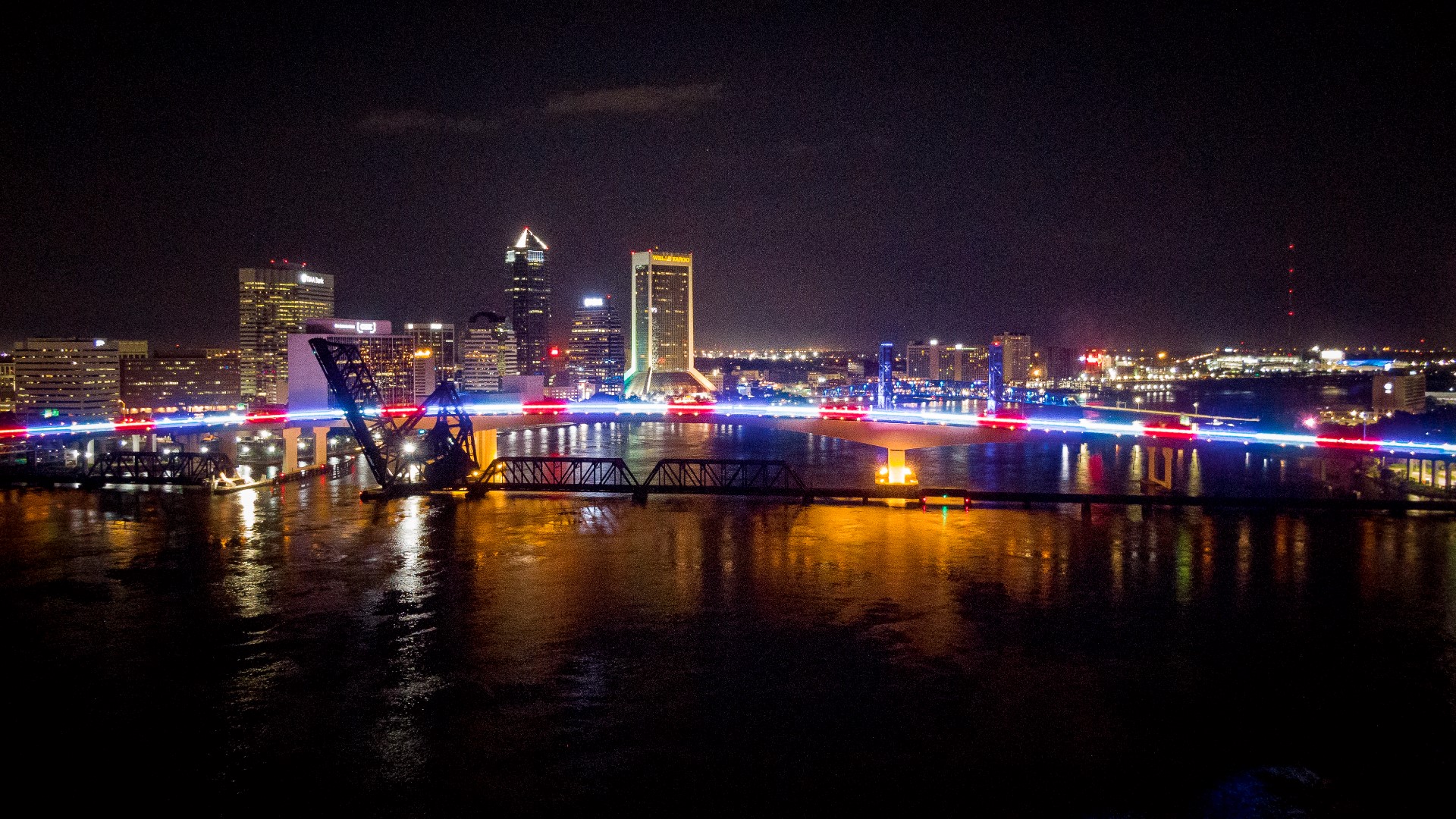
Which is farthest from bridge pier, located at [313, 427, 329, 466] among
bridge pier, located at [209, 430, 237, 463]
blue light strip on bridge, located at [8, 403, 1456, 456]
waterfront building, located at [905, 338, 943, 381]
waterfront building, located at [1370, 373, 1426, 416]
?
waterfront building, located at [905, 338, 943, 381]

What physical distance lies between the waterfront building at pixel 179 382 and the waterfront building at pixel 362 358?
37.2m

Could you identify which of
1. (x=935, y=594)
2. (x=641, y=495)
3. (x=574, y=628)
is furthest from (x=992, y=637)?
(x=641, y=495)

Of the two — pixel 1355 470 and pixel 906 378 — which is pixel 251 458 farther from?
pixel 906 378

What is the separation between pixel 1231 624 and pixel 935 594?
4.47 meters

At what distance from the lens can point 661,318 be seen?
385ft

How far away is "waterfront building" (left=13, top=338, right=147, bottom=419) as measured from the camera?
78.1 metres

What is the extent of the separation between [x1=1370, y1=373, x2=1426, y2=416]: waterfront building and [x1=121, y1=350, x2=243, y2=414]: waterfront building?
372 ft

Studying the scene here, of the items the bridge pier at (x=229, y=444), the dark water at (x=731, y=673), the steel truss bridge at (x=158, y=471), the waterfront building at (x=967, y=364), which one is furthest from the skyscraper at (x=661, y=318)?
the dark water at (x=731, y=673)

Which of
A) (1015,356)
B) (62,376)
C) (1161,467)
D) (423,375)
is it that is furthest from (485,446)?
(1015,356)

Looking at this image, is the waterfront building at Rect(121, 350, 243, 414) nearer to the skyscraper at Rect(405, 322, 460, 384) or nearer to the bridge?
the skyscraper at Rect(405, 322, 460, 384)

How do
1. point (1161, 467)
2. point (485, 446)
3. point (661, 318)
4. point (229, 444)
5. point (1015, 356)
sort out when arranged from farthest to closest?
point (1015, 356) < point (661, 318) < point (1161, 467) < point (229, 444) < point (485, 446)

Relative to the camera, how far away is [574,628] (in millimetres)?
12359

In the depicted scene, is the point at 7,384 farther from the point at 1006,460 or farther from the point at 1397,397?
the point at 1397,397

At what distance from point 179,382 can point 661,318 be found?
198 ft
